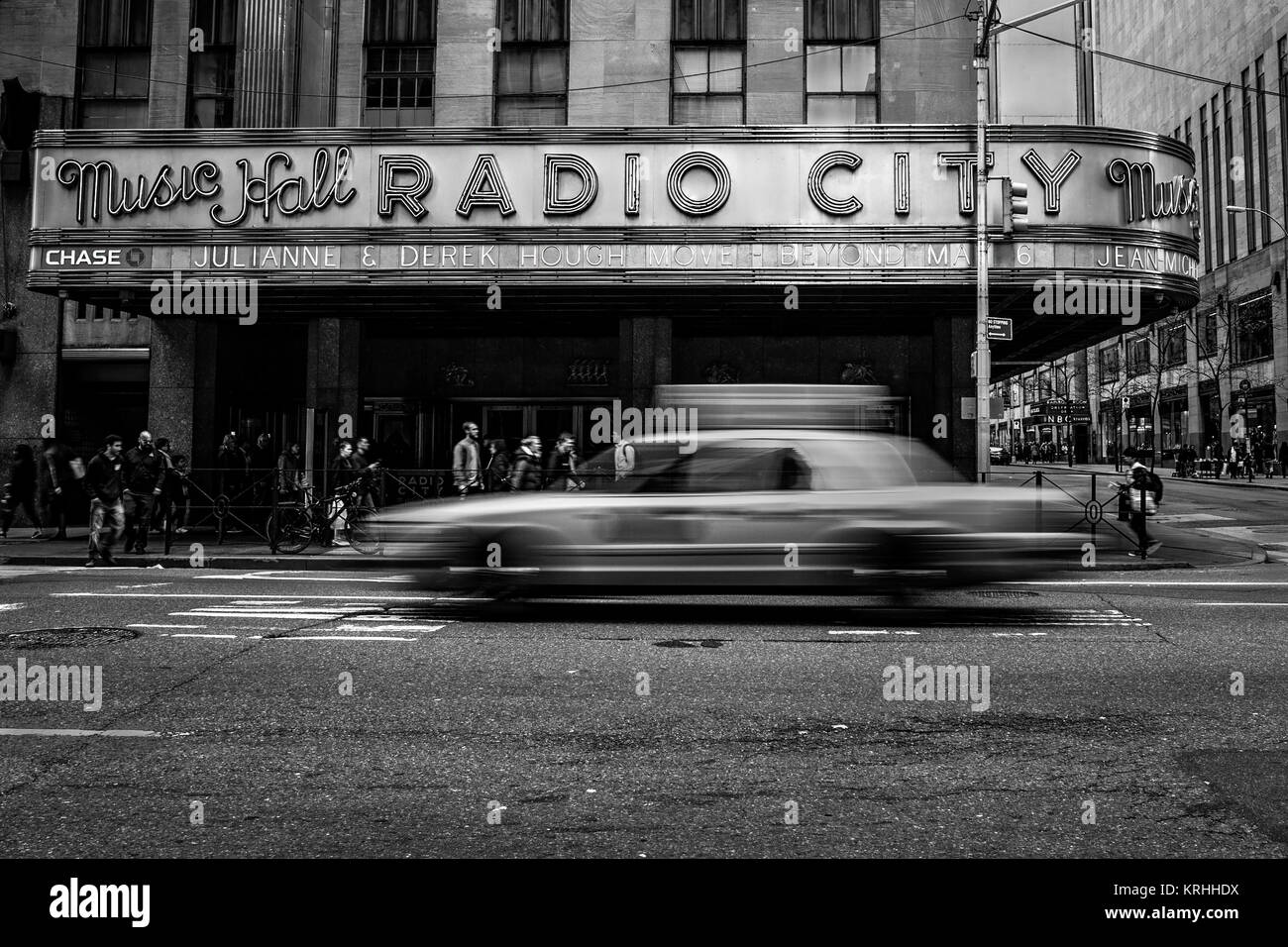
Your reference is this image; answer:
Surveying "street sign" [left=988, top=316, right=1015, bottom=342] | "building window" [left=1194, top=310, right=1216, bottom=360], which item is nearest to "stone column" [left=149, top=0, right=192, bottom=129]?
"street sign" [left=988, top=316, right=1015, bottom=342]

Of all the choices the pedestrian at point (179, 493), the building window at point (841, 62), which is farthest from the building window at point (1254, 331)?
Answer: the pedestrian at point (179, 493)

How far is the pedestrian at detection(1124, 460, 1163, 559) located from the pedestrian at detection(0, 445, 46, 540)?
19.0 meters

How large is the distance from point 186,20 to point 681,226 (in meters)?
11.9

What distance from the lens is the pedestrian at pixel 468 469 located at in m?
17.3

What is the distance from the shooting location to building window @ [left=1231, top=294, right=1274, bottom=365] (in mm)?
51375

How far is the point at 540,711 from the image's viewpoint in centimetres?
569

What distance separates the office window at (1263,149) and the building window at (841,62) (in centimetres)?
4224

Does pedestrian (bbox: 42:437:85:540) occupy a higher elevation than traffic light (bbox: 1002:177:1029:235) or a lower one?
lower

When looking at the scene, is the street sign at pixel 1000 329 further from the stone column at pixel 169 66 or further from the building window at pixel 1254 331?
the building window at pixel 1254 331

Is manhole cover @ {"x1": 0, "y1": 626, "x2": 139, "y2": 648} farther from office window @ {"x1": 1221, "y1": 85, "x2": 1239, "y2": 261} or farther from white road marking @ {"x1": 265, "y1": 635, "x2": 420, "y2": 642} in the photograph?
office window @ {"x1": 1221, "y1": 85, "x2": 1239, "y2": 261}

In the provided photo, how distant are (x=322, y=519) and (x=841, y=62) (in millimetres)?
13343

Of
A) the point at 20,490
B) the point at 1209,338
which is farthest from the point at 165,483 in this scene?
the point at 1209,338
